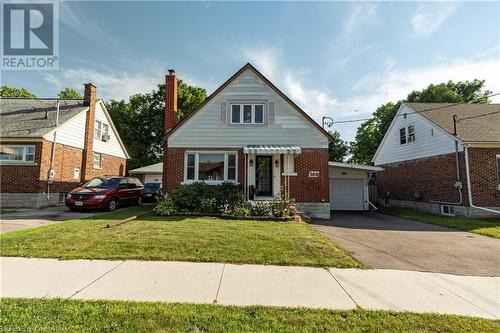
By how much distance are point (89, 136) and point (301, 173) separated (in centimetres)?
1571

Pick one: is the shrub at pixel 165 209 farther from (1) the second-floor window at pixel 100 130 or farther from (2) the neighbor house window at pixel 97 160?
(1) the second-floor window at pixel 100 130

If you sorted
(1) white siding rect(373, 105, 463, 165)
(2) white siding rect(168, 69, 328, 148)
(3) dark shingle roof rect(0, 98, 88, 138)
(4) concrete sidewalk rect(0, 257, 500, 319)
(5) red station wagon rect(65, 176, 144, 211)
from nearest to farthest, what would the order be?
(4) concrete sidewalk rect(0, 257, 500, 319)
(5) red station wagon rect(65, 176, 144, 211)
(2) white siding rect(168, 69, 328, 148)
(1) white siding rect(373, 105, 463, 165)
(3) dark shingle roof rect(0, 98, 88, 138)

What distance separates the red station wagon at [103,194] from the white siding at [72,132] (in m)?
4.74

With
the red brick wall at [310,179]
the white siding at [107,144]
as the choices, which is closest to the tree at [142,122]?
the white siding at [107,144]

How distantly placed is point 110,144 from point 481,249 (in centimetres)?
2405

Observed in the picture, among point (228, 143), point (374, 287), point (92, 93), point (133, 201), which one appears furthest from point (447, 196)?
point (92, 93)

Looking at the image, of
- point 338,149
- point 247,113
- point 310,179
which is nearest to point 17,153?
point 247,113

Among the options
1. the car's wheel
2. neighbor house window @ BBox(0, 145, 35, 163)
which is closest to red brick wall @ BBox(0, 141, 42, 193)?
neighbor house window @ BBox(0, 145, 35, 163)

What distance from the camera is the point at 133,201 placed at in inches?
606

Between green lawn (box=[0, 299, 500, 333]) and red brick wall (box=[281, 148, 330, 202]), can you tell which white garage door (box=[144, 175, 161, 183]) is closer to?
red brick wall (box=[281, 148, 330, 202])

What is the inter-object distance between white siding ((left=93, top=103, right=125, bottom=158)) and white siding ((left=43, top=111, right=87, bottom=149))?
1680mm

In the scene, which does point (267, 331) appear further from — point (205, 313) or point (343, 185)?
point (343, 185)

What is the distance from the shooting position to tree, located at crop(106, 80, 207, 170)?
36.8 meters

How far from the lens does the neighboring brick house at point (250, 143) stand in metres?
12.8
